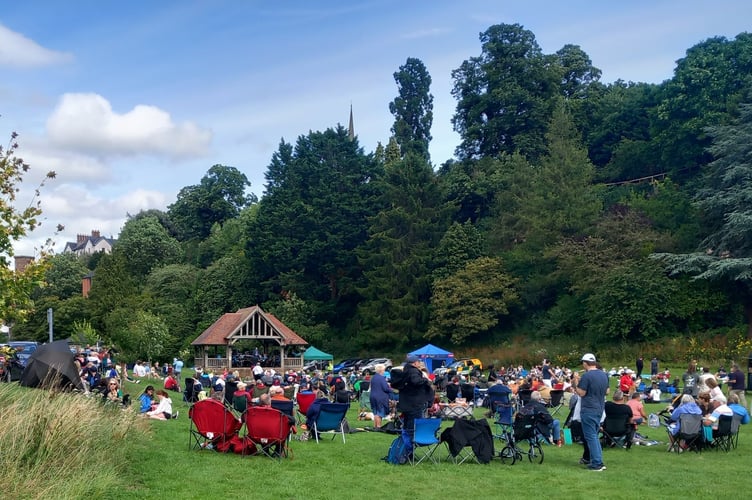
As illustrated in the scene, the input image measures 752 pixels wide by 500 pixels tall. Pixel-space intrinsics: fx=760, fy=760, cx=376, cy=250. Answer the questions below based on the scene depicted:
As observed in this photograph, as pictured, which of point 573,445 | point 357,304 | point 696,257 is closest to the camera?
point 573,445

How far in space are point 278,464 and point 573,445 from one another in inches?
223

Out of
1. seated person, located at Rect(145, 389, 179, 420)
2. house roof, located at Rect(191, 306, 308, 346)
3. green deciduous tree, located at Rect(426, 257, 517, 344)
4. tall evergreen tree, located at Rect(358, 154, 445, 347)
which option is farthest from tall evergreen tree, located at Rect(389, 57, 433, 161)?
seated person, located at Rect(145, 389, 179, 420)

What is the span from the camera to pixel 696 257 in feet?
126

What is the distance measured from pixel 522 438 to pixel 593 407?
1511mm

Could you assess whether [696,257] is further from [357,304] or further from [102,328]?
[102,328]

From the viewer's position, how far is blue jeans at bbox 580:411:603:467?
35.5 ft

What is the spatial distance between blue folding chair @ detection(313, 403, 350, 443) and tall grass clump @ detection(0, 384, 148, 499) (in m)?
3.71

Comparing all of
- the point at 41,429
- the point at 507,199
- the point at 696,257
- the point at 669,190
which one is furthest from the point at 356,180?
the point at 41,429

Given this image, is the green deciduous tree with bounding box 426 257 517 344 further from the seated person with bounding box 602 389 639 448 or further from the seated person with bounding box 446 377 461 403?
the seated person with bounding box 602 389 639 448

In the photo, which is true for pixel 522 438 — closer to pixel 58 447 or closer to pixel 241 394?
pixel 58 447

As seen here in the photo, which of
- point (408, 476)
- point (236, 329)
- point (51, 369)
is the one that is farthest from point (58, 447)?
point (236, 329)

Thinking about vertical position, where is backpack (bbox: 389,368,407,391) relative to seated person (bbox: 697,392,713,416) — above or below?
above

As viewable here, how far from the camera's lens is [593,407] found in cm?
1085

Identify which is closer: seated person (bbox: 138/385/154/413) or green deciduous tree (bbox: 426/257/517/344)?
seated person (bbox: 138/385/154/413)
